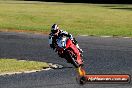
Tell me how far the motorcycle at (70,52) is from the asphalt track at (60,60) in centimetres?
492

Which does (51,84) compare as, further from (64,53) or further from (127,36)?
(127,36)

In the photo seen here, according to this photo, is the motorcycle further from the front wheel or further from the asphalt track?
the asphalt track

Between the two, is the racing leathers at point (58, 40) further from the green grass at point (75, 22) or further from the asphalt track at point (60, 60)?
the green grass at point (75, 22)

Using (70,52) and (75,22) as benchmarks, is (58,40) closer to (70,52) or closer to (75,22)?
(70,52)

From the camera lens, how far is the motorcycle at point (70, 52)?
6617mm

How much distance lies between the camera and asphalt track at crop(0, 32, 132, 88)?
597 inches

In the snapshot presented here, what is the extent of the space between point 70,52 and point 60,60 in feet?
58.6

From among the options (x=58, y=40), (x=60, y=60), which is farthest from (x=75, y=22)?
(x=58, y=40)

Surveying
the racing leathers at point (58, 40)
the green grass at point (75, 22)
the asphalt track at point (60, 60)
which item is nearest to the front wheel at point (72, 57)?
the racing leathers at point (58, 40)

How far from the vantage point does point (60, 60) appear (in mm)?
24516

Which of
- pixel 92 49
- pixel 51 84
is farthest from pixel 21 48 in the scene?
pixel 51 84

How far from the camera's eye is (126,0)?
13075 centimetres

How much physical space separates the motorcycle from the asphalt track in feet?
16.1

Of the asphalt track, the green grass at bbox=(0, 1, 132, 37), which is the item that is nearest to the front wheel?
the asphalt track
